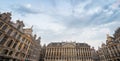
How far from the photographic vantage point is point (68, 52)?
2653 inches

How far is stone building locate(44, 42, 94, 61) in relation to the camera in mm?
64875

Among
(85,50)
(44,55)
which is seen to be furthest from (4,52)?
(85,50)

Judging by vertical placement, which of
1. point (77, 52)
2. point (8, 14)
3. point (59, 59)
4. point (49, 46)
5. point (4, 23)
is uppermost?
point (8, 14)

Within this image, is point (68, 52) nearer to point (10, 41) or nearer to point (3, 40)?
point (10, 41)

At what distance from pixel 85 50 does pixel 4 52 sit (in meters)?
55.4

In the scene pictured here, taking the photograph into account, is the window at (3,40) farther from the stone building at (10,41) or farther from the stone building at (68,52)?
the stone building at (68,52)

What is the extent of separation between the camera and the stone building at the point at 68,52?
64875 millimetres

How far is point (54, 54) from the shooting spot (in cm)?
6769

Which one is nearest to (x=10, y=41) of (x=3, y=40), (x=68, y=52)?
(x=3, y=40)

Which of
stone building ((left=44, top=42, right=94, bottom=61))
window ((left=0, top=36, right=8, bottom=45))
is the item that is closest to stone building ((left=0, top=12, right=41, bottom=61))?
window ((left=0, top=36, right=8, bottom=45))

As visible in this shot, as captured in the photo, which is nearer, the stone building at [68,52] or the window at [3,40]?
the window at [3,40]

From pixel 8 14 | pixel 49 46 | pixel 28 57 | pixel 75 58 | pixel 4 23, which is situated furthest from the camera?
pixel 49 46

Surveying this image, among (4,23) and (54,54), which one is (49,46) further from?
(4,23)

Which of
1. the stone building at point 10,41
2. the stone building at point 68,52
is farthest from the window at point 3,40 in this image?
the stone building at point 68,52
